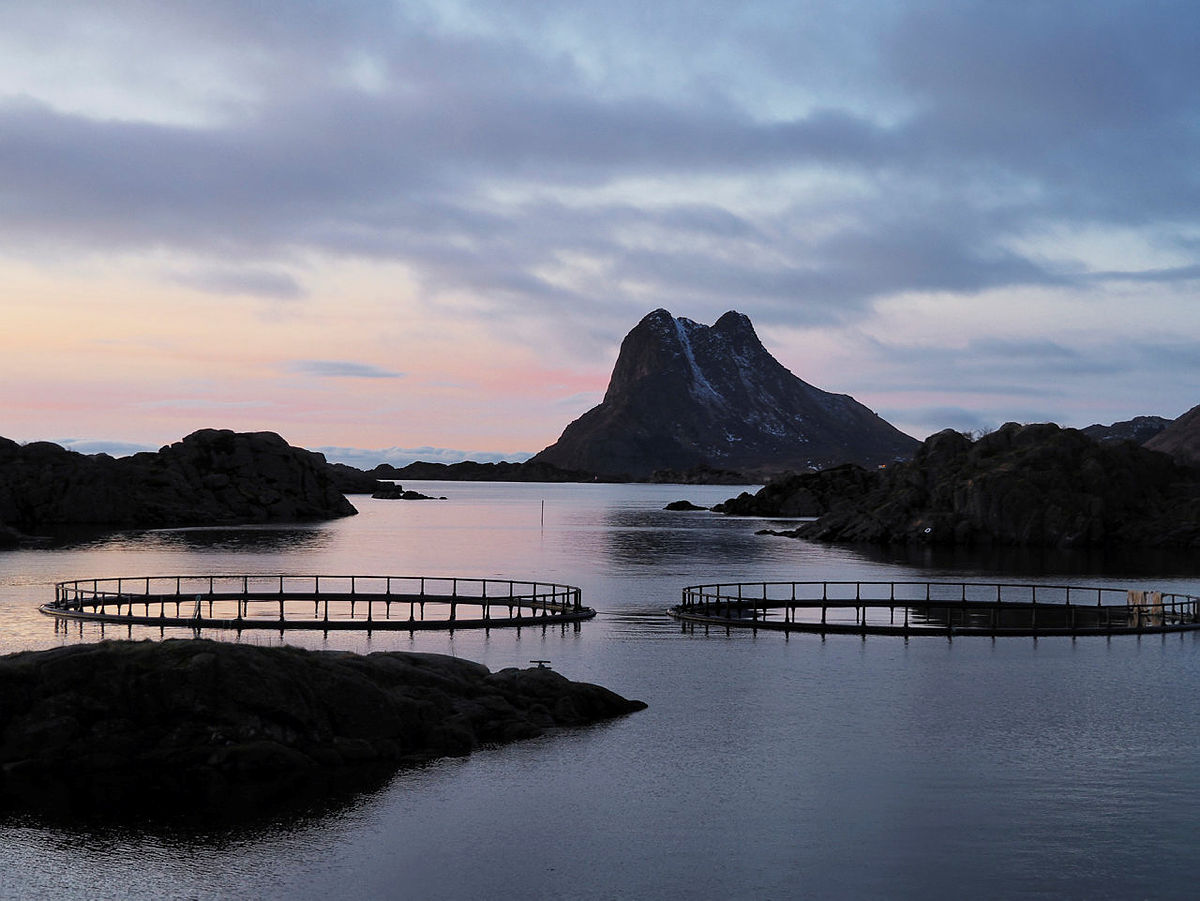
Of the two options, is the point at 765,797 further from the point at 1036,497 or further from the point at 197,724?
the point at 1036,497

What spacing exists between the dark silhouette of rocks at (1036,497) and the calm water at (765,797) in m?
105

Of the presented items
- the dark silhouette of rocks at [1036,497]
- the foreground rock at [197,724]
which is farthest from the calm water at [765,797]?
the dark silhouette of rocks at [1036,497]

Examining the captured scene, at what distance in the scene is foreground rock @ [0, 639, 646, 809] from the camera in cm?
3700

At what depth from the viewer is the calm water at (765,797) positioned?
99.7 feet

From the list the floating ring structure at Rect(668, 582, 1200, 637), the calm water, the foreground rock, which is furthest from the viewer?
the floating ring structure at Rect(668, 582, 1200, 637)

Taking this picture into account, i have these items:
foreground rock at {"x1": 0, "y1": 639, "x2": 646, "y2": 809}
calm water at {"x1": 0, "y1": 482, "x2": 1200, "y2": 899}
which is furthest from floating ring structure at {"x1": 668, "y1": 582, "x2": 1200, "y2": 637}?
foreground rock at {"x1": 0, "y1": 639, "x2": 646, "y2": 809}

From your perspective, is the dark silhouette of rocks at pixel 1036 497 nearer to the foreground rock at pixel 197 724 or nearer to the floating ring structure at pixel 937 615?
the floating ring structure at pixel 937 615

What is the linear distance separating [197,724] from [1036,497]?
510ft

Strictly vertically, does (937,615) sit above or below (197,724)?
below

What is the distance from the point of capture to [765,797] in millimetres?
38031

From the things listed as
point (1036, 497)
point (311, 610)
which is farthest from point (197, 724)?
point (1036, 497)

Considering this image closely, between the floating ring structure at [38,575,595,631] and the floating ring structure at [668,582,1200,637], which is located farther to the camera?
the floating ring structure at [668,582,1200,637]

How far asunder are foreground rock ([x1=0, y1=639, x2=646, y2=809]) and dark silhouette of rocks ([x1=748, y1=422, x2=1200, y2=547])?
469ft

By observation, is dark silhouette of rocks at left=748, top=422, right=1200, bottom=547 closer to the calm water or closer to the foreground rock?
the calm water
